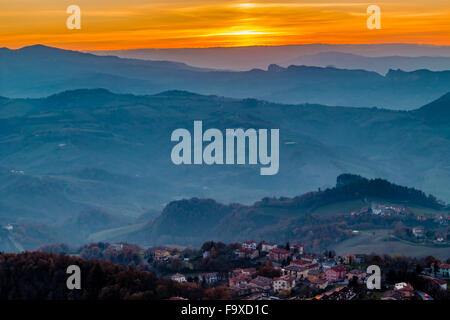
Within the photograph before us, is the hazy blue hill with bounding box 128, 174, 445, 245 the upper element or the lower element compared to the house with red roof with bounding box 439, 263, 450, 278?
lower

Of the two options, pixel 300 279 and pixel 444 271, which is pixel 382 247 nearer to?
pixel 444 271

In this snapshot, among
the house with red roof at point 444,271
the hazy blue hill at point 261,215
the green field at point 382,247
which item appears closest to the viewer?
the house with red roof at point 444,271

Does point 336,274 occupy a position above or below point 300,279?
above

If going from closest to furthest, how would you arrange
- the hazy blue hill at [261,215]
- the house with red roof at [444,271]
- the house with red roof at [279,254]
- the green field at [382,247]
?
the house with red roof at [444,271] < the house with red roof at [279,254] < the green field at [382,247] < the hazy blue hill at [261,215]

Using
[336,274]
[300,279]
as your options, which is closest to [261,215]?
[336,274]

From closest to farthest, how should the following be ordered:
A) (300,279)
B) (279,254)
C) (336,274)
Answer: (300,279) < (336,274) < (279,254)

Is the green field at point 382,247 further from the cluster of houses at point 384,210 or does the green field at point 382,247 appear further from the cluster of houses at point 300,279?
the cluster of houses at point 300,279

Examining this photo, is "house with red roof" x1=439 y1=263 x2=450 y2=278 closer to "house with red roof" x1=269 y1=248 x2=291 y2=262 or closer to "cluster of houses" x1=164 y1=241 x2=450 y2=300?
"cluster of houses" x1=164 y1=241 x2=450 y2=300

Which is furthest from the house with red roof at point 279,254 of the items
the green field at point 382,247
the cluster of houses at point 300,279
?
the green field at point 382,247

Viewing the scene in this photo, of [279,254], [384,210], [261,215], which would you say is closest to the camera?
[279,254]

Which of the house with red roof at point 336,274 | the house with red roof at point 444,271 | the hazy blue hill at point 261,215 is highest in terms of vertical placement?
the house with red roof at point 444,271

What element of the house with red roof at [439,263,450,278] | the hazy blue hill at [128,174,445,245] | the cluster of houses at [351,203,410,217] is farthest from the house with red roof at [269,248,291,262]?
the hazy blue hill at [128,174,445,245]
